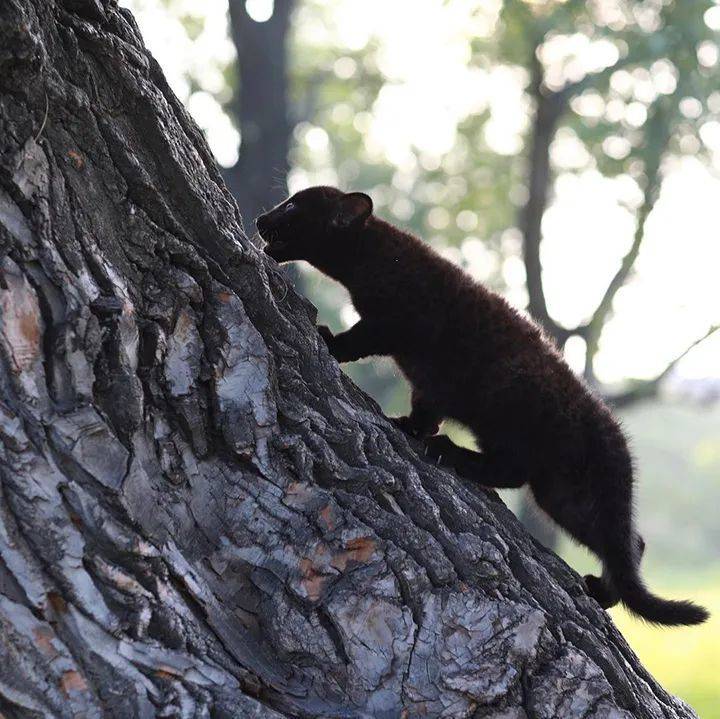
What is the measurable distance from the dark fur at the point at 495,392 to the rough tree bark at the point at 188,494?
2.37 feet

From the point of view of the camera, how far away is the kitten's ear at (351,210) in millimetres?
4578

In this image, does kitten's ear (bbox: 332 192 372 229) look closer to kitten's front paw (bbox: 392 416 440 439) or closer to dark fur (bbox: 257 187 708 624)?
dark fur (bbox: 257 187 708 624)

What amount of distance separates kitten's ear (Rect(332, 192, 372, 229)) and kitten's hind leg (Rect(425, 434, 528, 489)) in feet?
3.83

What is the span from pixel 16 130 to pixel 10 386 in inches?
26.6

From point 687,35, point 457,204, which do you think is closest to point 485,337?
point 687,35

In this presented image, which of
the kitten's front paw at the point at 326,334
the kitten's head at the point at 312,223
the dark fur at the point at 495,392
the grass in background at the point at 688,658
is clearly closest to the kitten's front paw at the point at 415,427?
the dark fur at the point at 495,392

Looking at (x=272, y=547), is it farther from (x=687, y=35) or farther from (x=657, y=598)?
(x=687, y=35)

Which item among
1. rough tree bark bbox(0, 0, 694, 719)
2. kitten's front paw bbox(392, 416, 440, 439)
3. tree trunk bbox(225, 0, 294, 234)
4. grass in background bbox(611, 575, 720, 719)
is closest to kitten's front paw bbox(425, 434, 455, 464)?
kitten's front paw bbox(392, 416, 440, 439)

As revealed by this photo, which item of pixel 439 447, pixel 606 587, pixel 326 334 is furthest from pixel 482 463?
pixel 326 334

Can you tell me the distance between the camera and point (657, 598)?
4.00 metres

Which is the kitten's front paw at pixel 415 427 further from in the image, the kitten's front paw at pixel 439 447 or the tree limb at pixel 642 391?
the tree limb at pixel 642 391

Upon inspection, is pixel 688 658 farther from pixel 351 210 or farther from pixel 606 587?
pixel 351 210

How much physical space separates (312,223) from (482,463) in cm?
144

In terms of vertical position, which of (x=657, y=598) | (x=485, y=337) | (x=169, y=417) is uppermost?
(x=485, y=337)
